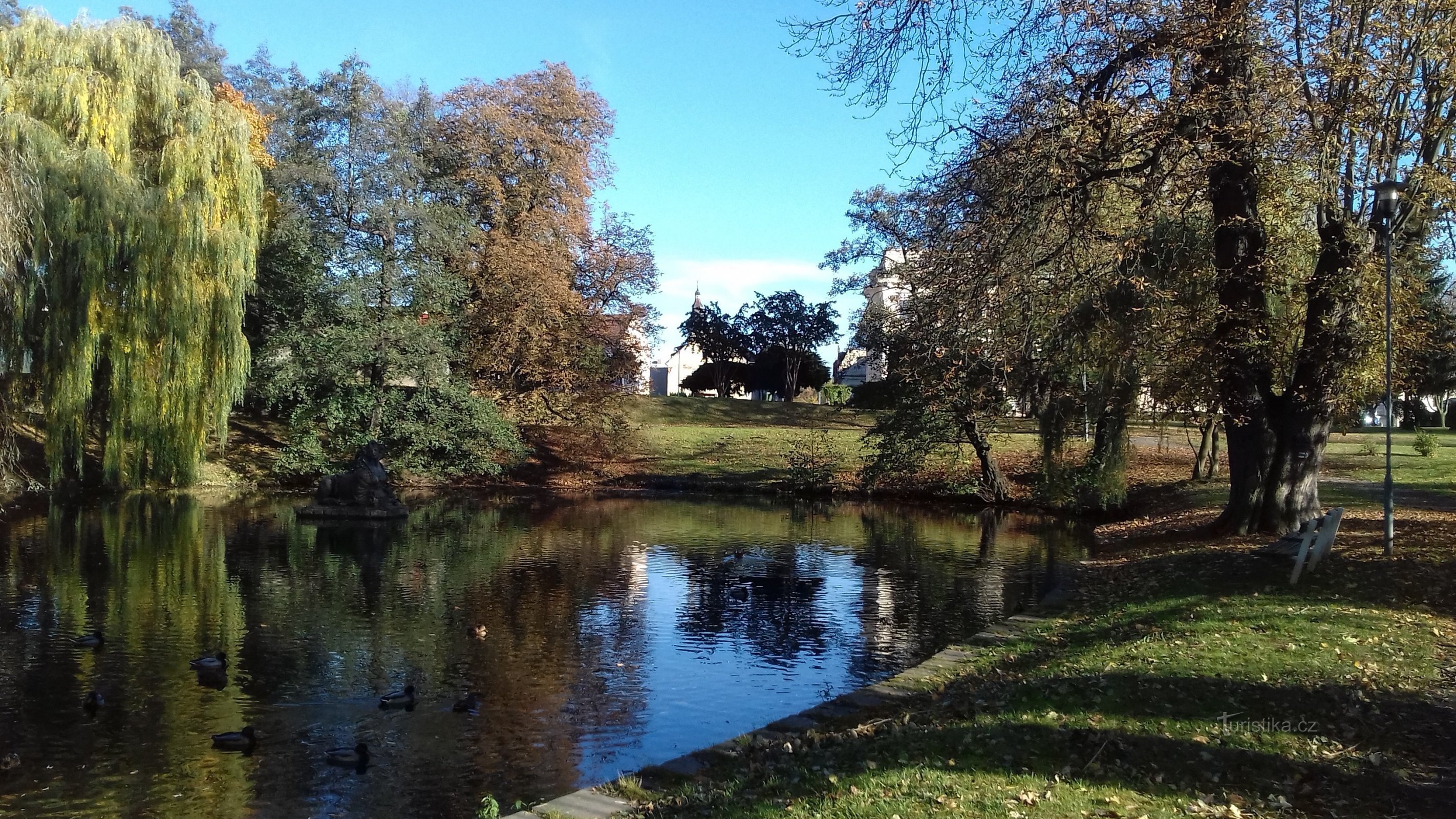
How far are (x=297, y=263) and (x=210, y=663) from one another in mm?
23945

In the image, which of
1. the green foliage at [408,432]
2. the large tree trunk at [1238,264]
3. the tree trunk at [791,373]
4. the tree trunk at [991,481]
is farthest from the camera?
the tree trunk at [791,373]

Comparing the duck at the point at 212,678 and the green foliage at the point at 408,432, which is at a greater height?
Answer: the green foliage at the point at 408,432

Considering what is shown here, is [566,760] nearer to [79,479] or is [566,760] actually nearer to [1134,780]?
[1134,780]

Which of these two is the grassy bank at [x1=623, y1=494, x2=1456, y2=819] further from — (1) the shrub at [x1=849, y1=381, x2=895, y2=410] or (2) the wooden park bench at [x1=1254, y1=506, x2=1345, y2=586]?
(1) the shrub at [x1=849, y1=381, x2=895, y2=410]

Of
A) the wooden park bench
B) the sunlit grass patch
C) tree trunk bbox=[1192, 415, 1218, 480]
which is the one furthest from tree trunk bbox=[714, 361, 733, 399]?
the sunlit grass patch

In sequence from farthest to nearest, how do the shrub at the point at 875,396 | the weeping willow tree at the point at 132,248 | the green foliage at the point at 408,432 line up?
the shrub at the point at 875,396 → the green foliage at the point at 408,432 → the weeping willow tree at the point at 132,248

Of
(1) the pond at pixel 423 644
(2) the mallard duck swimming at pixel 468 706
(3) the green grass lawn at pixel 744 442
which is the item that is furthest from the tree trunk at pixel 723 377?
(2) the mallard duck swimming at pixel 468 706

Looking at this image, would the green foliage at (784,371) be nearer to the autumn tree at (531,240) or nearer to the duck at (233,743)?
the autumn tree at (531,240)

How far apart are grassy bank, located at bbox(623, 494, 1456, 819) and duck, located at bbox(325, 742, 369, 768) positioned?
2.89m

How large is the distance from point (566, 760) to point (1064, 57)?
9300 mm

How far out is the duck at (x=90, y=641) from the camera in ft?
37.1

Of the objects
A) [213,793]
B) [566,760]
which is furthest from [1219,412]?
[213,793]

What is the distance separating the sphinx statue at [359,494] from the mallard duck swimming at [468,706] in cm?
1606

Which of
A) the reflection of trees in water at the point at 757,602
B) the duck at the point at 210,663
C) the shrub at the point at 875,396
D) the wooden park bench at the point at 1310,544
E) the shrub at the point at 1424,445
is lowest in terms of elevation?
the reflection of trees in water at the point at 757,602
